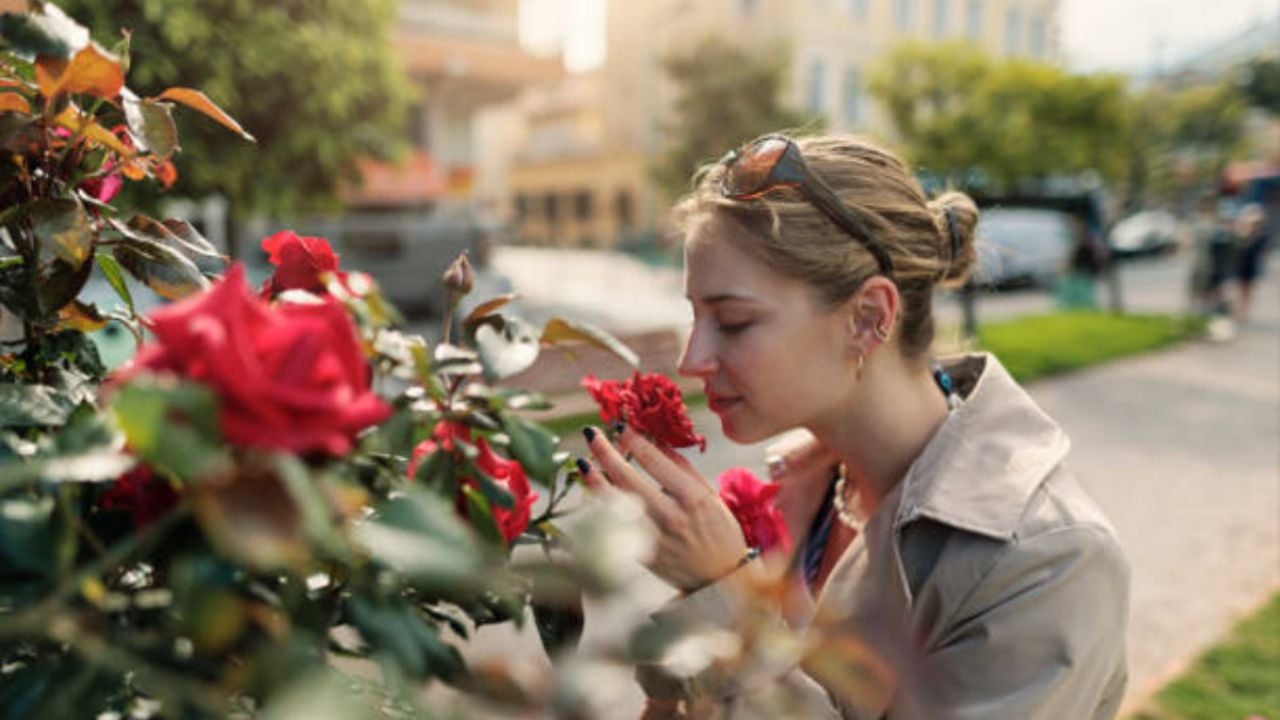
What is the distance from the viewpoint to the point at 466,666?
0.59 meters

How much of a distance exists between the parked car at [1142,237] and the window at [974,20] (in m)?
9.89

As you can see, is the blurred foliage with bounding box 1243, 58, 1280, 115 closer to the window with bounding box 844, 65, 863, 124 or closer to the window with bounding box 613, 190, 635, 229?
the window with bounding box 844, 65, 863, 124

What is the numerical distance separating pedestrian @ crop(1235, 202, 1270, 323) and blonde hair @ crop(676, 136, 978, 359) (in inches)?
469

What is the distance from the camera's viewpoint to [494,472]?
2.74 feet

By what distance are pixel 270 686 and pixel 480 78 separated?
17.5 metres

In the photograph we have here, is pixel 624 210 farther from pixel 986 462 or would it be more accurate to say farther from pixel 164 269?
pixel 164 269

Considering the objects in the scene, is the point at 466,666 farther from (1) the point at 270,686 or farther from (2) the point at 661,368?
(2) the point at 661,368

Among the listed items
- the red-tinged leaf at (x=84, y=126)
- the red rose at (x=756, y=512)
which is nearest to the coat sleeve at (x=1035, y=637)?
the red rose at (x=756, y=512)

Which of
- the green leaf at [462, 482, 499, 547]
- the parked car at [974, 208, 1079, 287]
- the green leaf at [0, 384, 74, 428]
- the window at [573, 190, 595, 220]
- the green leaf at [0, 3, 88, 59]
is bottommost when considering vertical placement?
the window at [573, 190, 595, 220]

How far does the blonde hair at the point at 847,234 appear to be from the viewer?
146 centimetres

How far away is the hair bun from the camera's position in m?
1.71

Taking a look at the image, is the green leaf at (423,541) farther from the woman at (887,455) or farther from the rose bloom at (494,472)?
the woman at (887,455)

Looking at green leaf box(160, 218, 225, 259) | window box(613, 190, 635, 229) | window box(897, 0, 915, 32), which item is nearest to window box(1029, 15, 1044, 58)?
window box(897, 0, 915, 32)

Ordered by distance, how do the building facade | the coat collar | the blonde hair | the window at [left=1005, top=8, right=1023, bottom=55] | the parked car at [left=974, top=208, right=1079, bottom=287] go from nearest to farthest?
the coat collar → the blonde hair → the parked car at [left=974, top=208, right=1079, bottom=287] → the building facade → the window at [left=1005, top=8, right=1023, bottom=55]
